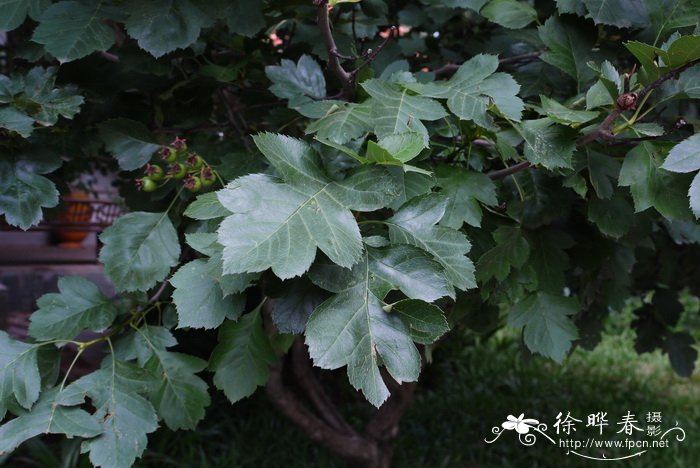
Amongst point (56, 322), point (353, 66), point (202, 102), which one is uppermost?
point (353, 66)

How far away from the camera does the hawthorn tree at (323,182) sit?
0.90 metres

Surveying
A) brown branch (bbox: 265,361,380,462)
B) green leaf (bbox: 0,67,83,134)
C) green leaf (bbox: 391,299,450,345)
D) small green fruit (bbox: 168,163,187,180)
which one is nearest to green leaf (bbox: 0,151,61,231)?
green leaf (bbox: 0,67,83,134)

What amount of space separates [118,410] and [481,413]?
130 inches

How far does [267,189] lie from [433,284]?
10.7 inches

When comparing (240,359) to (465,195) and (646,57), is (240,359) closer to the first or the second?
(465,195)

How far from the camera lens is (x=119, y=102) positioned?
160cm

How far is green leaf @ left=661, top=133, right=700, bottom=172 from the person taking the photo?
98 centimetres

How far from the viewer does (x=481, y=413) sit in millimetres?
4102

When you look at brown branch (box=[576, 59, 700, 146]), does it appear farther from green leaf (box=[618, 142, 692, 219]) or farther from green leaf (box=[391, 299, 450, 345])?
green leaf (box=[391, 299, 450, 345])

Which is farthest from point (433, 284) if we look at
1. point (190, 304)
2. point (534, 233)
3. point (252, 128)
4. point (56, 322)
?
point (252, 128)

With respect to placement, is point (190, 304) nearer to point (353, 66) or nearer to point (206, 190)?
point (206, 190)

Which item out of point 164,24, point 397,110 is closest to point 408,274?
point 397,110

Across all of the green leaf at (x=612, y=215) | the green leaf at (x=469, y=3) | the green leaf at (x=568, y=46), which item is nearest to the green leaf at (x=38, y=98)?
the green leaf at (x=469, y=3)

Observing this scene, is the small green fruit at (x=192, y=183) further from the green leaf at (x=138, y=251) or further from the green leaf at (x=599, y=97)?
Answer: the green leaf at (x=599, y=97)
